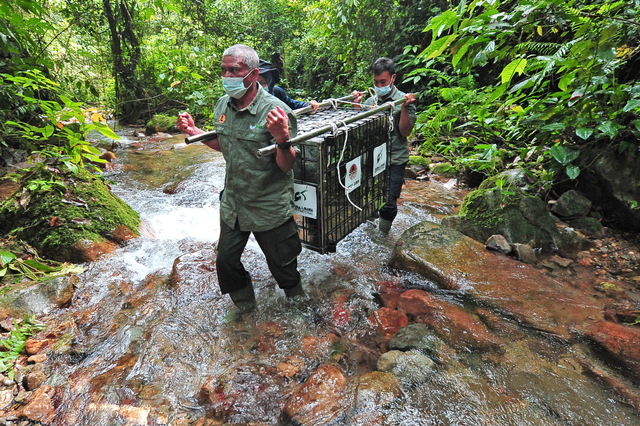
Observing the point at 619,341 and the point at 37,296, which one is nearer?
the point at 619,341

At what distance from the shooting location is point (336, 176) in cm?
312

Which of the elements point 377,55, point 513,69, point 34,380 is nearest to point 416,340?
point 513,69

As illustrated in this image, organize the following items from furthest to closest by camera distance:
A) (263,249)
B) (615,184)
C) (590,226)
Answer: (590,226) → (615,184) → (263,249)

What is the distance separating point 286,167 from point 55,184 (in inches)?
133

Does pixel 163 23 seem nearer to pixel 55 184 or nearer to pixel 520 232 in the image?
pixel 55 184

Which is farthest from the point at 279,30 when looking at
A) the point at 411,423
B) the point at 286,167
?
the point at 411,423

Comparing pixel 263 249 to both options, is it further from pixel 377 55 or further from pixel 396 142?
pixel 377 55

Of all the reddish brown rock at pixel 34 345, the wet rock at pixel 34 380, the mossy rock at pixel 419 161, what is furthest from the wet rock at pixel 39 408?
the mossy rock at pixel 419 161

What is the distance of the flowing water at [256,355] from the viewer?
2236mm

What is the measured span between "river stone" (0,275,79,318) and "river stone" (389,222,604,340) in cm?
311

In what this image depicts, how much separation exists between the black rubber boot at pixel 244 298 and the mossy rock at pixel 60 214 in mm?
2019

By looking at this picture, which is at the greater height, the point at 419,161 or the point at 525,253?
the point at 525,253

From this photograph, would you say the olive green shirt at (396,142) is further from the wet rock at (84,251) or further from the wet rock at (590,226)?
the wet rock at (84,251)

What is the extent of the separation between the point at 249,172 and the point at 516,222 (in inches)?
126
